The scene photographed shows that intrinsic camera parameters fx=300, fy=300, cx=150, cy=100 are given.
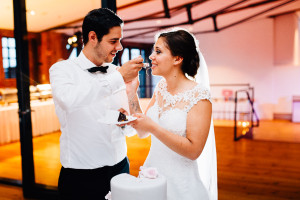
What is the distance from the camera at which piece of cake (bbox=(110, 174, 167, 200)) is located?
1110mm

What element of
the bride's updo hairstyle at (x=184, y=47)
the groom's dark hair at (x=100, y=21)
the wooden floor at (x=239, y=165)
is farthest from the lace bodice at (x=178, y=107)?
the wooden floor at (x=239, y=165)

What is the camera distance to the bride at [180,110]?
64.7 inches

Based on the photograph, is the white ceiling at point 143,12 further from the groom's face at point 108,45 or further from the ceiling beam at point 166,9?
the groom's face at point 108,45

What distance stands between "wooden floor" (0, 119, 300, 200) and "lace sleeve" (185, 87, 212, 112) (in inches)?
87.7

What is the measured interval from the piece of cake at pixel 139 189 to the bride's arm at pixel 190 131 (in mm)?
354

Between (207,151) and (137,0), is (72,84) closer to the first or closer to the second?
(207,151)

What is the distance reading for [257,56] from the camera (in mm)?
10523

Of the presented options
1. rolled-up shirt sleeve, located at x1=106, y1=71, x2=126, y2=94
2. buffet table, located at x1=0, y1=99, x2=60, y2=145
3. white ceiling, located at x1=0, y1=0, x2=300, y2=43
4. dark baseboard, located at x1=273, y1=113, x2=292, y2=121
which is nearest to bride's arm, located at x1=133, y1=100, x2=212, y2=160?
rolled-up shirt sleeve, located at x1=106, y1=71, x2=126, y2=94

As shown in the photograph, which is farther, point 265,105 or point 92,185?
point 265,105

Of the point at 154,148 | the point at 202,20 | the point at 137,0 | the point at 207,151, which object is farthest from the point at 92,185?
the point at 202,20

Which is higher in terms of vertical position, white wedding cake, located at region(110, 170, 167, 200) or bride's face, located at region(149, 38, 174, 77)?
bride's face, located at region(149, 38, 174, 77)

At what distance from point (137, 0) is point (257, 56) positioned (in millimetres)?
5655

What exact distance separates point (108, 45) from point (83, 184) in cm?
75

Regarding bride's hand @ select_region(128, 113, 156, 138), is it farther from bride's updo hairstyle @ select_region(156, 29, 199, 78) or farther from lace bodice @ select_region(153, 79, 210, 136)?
bride's updo hairstyle @ select_region(156, 29, 199, 78)
